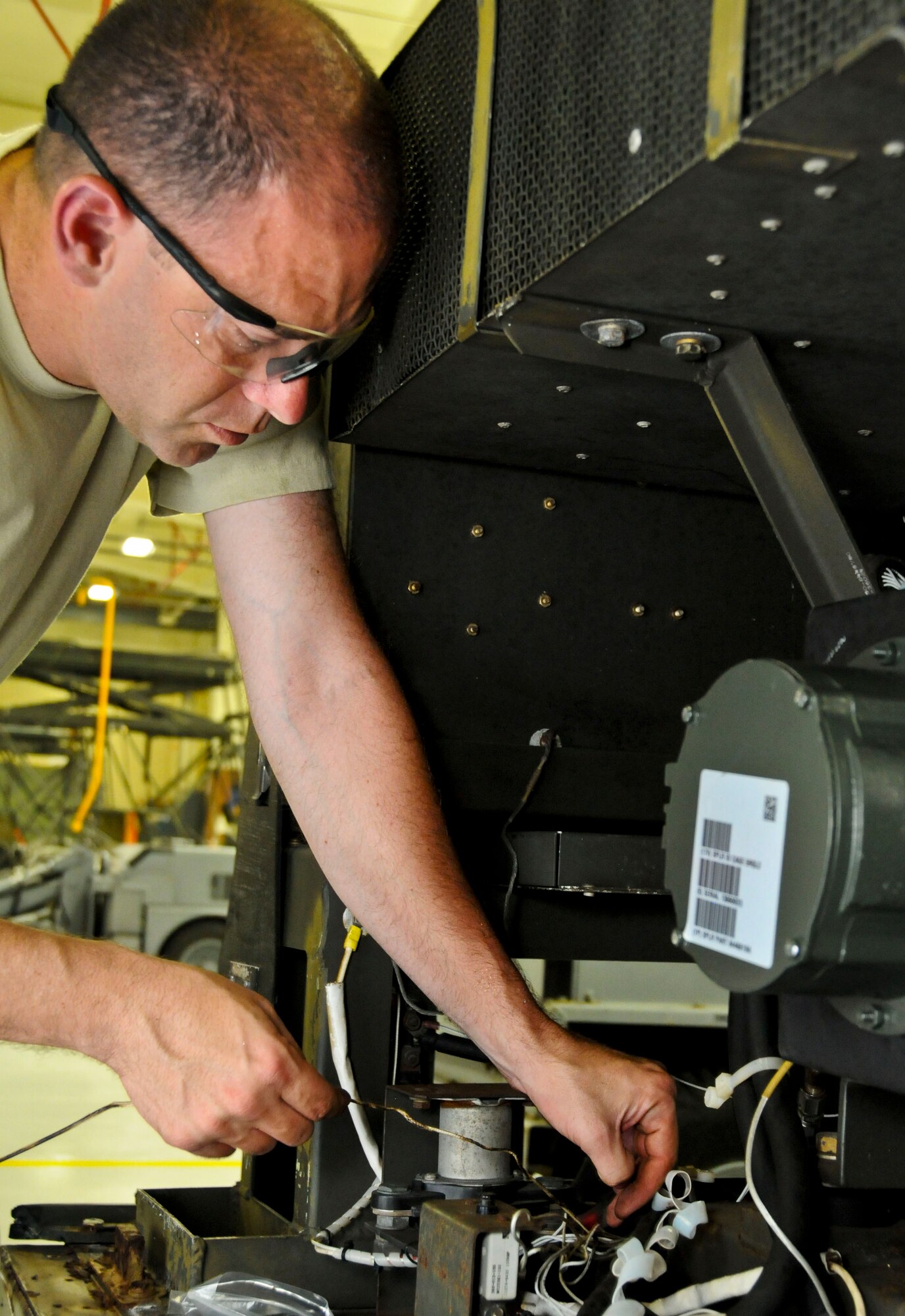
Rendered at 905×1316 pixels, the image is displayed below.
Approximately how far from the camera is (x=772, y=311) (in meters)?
0.76

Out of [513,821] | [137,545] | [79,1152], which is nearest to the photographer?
[513,821]

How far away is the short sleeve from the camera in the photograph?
118 cm

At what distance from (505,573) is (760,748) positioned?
56 cm

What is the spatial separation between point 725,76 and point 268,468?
0.71 m

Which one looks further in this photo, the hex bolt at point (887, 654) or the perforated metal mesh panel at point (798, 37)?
the hex bolt at point (887, 654)

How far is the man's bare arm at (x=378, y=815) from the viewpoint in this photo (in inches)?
37.5

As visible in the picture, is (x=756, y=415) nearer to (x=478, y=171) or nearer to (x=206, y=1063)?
(x=478, y=171)

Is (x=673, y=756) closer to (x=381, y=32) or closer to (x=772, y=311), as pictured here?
(x=772, y=311)

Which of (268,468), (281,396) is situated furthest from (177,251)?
(268,468)

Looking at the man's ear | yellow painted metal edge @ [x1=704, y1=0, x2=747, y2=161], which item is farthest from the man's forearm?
yellow painted metal edge @ [x1=704, y1=0, x2=747, y2=161]

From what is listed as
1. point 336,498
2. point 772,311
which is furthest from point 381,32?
point 772,311

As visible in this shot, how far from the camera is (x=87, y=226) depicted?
965 mm

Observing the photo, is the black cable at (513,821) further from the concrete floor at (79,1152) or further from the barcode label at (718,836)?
the concrete floor at (79,1152)

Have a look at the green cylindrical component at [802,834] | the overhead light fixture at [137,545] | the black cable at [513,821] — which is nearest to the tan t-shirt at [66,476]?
the black cable at [513,821]
